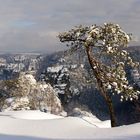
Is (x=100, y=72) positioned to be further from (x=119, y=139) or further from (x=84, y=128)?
(x=119, y=139)

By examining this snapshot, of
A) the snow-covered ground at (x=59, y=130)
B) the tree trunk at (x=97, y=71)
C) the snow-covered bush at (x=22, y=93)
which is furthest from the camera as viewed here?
the snow-covered bush at (x=22, y=93)

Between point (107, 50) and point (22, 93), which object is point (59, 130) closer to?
point (107, 50)

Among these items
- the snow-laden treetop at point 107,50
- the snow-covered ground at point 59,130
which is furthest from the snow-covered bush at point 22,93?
the snow-covered ground at point 59,130

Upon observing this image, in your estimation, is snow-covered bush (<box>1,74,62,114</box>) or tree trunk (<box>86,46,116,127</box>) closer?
tree trunk (<box>86,46,116,127</box>)

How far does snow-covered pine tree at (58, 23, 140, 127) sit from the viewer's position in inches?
723

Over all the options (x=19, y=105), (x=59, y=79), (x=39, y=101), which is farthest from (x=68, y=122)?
(x=59, y=79)

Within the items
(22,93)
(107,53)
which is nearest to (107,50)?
(107,53)

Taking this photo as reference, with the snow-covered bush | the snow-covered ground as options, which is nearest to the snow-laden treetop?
the snow-covered ground

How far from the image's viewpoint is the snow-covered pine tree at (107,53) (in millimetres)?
18359

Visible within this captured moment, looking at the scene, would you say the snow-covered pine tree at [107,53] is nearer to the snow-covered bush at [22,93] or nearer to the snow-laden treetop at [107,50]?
the snow-laden treetop at [107,50]

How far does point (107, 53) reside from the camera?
18.9 metres

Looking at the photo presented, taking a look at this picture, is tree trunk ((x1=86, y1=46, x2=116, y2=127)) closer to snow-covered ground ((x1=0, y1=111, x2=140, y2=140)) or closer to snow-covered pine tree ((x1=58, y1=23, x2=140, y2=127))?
snow-covered pine tree ((x1=58, y1=23, x2=140, y2=127))

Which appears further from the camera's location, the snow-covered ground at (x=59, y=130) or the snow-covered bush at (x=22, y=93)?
the snow-covered bush at (x=22, y=93)

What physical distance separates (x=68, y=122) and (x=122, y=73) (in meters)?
7.27
